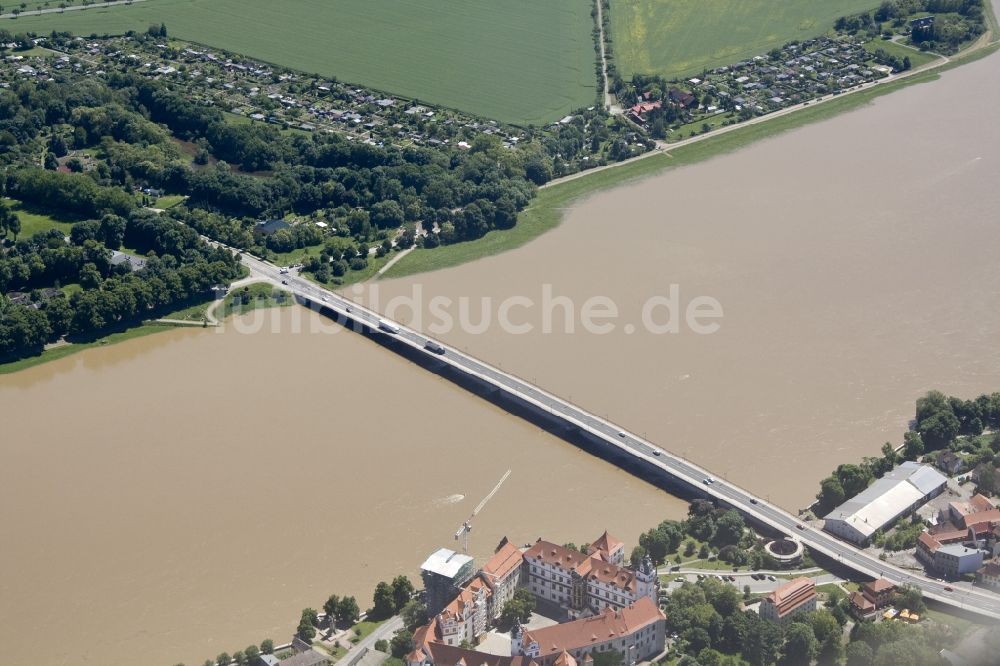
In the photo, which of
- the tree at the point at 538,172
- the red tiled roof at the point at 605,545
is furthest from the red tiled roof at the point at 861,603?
the tree at the point at 538,172

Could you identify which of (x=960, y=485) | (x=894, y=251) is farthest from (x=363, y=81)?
(x=960, y=485)

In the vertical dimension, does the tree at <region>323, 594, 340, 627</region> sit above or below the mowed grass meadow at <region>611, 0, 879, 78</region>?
below

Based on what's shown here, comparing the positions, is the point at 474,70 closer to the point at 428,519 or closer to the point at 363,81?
the point at 363,81

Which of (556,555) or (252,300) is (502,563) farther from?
(252,300)

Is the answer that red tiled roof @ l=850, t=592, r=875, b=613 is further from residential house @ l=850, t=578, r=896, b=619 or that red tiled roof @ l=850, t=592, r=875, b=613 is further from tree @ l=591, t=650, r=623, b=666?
tree @ l=591, t=650, r=623, b=666

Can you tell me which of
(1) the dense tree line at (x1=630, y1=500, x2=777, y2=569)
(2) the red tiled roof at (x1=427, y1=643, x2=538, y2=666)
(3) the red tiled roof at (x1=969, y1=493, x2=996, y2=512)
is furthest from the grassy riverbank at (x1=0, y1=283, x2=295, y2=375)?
(3) the red tiled roof at (x1=969, y1=493, x2=996, y2=512)

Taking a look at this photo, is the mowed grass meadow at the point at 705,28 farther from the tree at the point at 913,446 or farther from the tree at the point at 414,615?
the tree at the point at 414,615

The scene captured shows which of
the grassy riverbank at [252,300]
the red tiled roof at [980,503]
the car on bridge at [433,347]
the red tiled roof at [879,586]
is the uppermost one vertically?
the grassy riverbank at [252,300]
